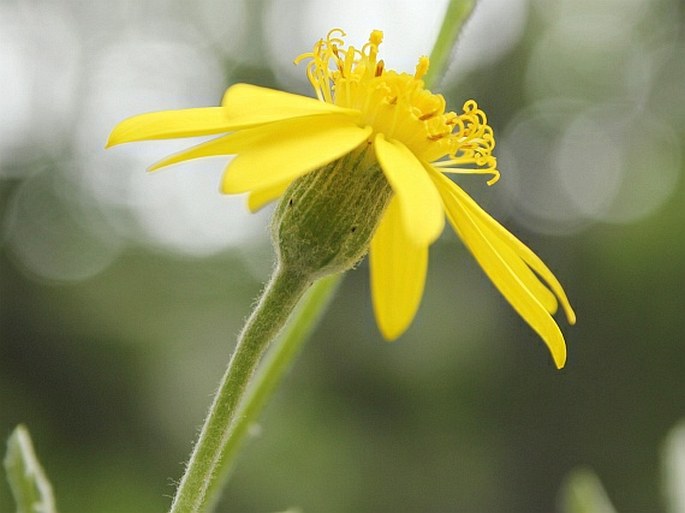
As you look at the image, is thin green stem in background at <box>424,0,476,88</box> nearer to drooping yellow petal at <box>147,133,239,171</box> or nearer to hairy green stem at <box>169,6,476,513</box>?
hairy green stem at <box>169,6,476,513</box>

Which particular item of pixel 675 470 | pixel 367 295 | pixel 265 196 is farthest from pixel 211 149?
pixel 367 295

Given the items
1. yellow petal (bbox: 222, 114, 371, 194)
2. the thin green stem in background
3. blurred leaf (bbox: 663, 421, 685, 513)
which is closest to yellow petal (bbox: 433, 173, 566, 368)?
yellow petal (bbox: 222, 114, 371, 194)

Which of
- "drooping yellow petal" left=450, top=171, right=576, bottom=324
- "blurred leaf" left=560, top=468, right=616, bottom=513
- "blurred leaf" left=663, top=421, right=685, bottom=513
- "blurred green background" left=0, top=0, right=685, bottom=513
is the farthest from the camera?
"blurred green background" left=0, top=0, right=685, bottom=513

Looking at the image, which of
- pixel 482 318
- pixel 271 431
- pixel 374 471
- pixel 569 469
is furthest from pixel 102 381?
pixel 569 469

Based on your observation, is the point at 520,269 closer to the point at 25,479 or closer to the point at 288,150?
the point at 288,150

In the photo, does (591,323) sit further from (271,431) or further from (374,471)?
(271,431)

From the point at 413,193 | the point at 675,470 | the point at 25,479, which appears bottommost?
the point at 675,470

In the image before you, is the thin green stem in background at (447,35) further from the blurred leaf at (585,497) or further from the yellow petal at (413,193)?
the blurred leaf at (585,497)
